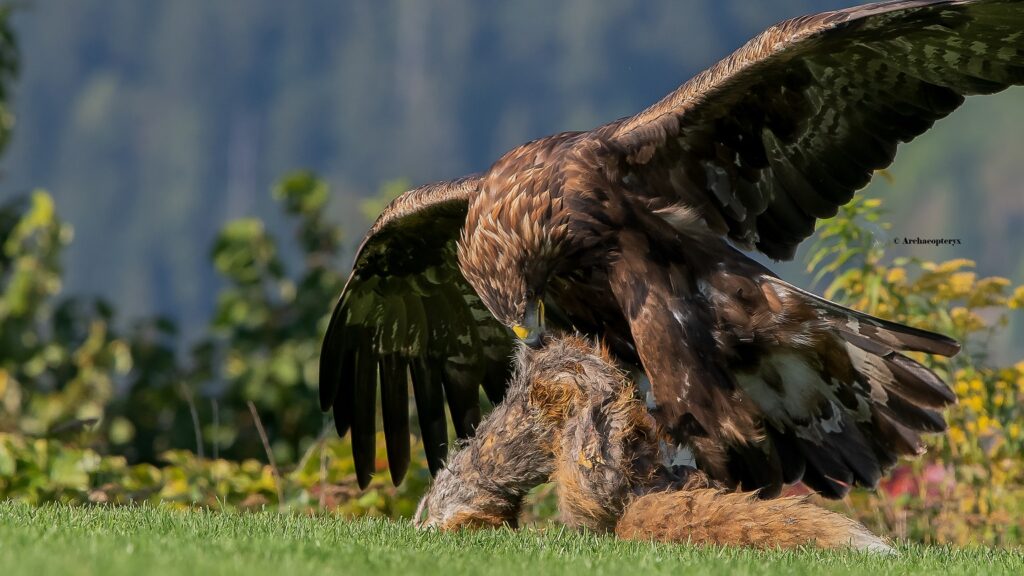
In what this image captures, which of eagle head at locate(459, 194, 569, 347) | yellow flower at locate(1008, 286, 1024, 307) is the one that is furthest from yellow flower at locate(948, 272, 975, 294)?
eagle head at locate(459, 194, 569, 347)

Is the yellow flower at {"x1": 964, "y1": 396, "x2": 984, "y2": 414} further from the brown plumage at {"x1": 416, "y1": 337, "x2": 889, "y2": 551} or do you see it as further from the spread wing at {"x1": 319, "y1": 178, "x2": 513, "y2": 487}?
the spread wing at {"x1": 319, "y1": 178, "x2": 513, "y2": 487}

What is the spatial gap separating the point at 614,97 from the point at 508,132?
3.14 metres

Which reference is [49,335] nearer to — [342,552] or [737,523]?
[737,523]

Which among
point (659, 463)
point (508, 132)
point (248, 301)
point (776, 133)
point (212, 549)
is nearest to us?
point (212, 549)

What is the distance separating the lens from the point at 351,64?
91.6 feet

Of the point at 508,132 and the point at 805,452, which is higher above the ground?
the point at 508,132

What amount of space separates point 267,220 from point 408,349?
9.06m

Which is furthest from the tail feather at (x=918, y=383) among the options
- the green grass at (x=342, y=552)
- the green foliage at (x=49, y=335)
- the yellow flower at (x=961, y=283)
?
the green foliage at (x=49, y=335)

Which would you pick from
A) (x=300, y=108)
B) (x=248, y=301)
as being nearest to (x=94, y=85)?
(x=300, y=108)

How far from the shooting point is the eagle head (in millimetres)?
5164

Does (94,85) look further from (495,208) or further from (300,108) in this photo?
(495,208)

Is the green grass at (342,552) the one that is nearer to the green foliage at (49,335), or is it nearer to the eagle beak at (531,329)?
the eagle beak at (531,329)

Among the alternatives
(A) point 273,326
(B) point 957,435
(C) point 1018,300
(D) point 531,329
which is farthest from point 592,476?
(A) point 273,326

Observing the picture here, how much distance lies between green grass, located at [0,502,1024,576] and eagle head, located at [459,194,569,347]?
1.13 meters
